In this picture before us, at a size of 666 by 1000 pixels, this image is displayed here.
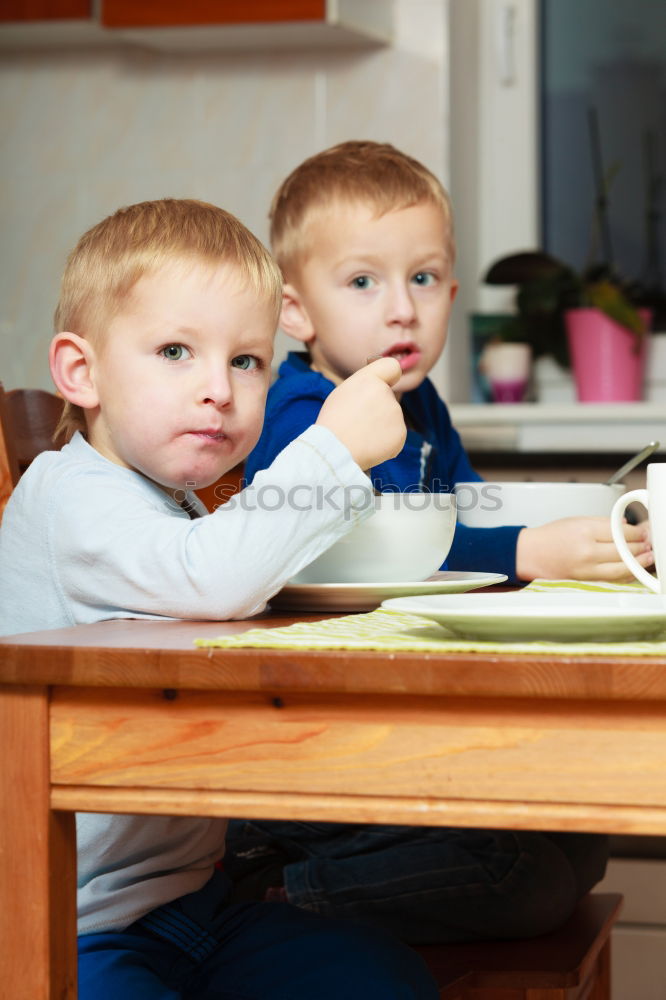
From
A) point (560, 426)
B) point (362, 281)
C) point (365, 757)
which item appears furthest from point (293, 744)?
point (560, 426)

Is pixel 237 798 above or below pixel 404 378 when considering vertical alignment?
below

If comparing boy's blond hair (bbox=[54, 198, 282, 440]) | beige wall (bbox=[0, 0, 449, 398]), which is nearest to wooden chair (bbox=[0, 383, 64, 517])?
boy's blond hair (bbox=[54, 198, 282, 440])

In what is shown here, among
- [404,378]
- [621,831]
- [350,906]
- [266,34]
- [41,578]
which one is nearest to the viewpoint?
[621,831]

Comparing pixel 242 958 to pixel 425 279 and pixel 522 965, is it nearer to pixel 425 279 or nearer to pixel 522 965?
pixel 522 965

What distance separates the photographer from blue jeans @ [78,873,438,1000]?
80 cm

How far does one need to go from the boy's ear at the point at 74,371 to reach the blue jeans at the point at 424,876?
1.40 feet

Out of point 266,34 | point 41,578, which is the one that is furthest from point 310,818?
point 266,34

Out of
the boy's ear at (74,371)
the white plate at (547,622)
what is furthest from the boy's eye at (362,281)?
the white plate at (547,622)

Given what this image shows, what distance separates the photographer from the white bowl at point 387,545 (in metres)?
0.87

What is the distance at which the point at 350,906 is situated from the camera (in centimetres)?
104

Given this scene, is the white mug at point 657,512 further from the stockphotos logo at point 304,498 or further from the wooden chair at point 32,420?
the wooden chair at point 32,420

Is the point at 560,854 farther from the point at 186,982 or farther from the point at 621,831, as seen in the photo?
the point at 621,831

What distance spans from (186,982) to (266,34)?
7.10ft

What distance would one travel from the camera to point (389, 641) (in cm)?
60
